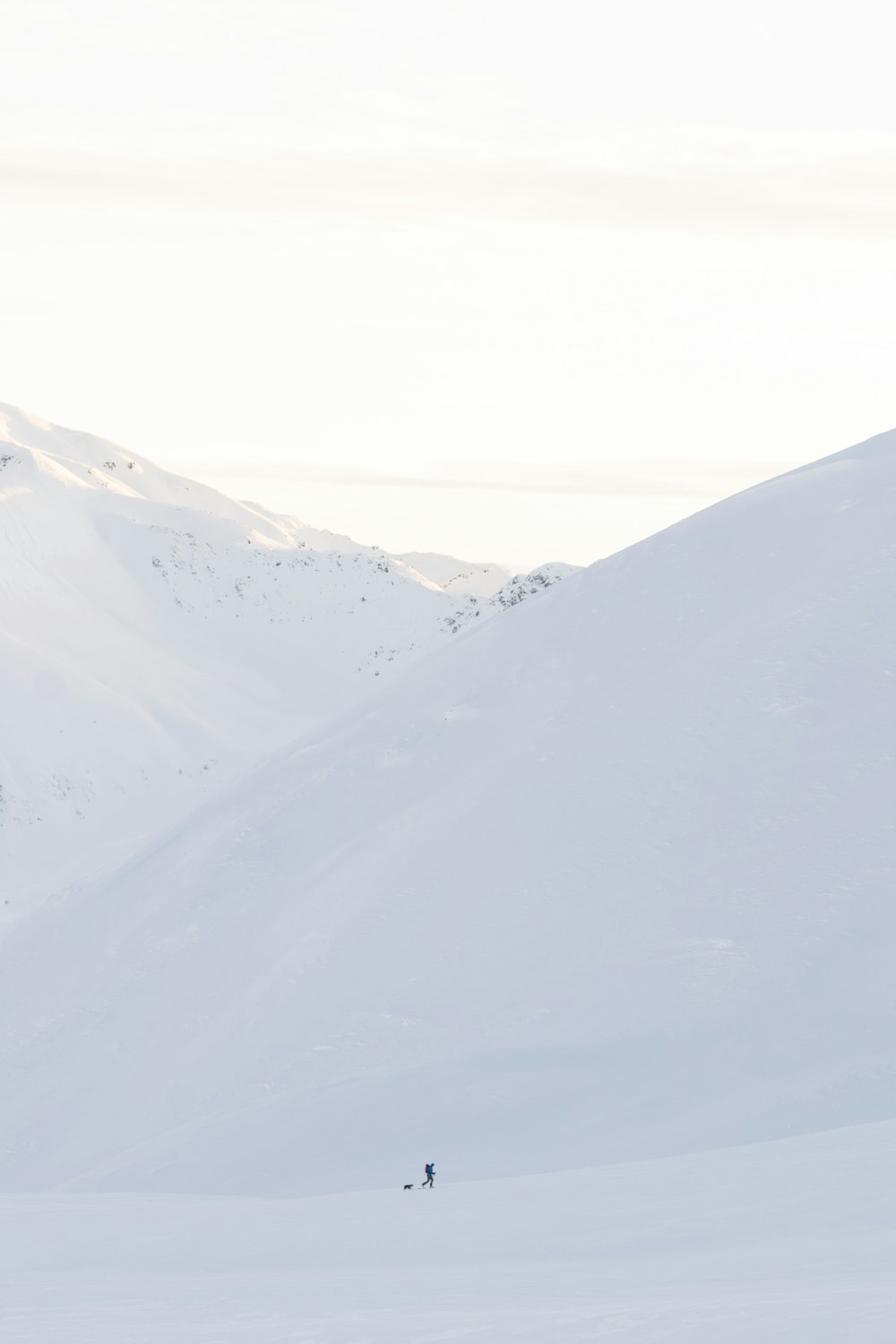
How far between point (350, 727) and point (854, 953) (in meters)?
20.5

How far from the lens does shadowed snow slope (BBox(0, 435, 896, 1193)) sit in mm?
24812

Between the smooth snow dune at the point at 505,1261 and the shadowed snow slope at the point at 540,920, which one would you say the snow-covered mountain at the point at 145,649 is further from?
the smooth snow dune at the point at 505,1261

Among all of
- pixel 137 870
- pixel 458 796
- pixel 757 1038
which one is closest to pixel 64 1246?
pixel 757 1038

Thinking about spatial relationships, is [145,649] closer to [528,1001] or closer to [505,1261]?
[528,1001]

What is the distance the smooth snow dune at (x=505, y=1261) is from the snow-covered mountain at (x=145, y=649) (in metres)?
37.8

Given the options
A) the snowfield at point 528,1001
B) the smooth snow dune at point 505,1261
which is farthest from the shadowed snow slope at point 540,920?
the smooth snow dune at point 505,1261

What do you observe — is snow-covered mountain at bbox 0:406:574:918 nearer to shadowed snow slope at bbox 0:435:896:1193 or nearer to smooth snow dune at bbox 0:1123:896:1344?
shadowed snow slope at bbox 0:435:896:1193

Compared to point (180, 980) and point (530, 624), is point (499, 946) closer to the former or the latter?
point (180, 980)

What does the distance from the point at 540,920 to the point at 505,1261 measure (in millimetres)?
13907

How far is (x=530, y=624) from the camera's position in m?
43.6

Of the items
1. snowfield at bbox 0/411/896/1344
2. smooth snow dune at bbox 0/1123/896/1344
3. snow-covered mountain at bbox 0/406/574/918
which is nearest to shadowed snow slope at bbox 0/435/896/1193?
snowfield at bbox 0/411/896/1344

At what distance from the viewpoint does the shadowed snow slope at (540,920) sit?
24812mm

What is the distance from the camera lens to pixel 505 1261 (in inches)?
608

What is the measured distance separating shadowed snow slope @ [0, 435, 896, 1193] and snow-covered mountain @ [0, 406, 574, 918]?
66.7 feet
